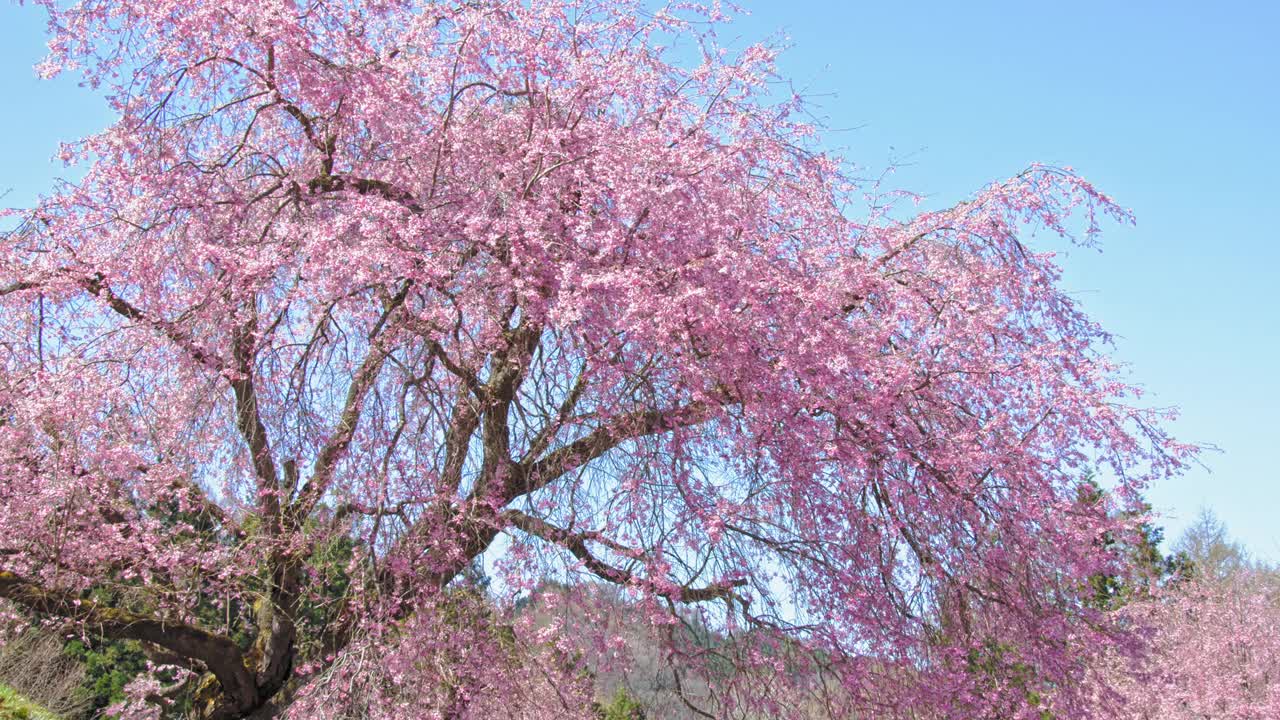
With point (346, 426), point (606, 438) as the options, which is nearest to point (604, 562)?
point (606, 438)

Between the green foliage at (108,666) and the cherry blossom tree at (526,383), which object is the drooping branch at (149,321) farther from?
the green foliage at (108,666)

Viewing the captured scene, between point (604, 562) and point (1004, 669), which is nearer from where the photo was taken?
point (604, 562)

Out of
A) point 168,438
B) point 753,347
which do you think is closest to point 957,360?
point 753,347

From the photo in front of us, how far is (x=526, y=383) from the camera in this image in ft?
23.2

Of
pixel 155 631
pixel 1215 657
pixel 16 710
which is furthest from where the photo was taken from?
pixel 1215 657

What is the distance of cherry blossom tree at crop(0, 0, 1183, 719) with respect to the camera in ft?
20.8

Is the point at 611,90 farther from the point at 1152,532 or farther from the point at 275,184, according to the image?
the point at 1152,532

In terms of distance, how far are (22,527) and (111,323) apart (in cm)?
155

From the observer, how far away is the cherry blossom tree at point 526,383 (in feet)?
20.8

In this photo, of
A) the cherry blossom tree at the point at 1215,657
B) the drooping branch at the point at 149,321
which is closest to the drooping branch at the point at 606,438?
the drooping branch at the point at 149,321

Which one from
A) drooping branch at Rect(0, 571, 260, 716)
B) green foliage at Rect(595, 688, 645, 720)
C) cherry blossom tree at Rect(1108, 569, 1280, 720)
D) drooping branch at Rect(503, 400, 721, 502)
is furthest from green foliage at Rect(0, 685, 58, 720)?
cherry blossom tree at Rect(1108, 569, 1280, 720)

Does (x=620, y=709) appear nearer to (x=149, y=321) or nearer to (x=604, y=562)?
(x=604, y=562)

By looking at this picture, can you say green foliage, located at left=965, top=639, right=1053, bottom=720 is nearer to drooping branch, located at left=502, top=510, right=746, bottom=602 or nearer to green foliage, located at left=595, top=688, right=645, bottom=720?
drooping branch, located at left=502, top=510, right=746, bottom=602

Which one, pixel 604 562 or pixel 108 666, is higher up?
pixel 108 666
